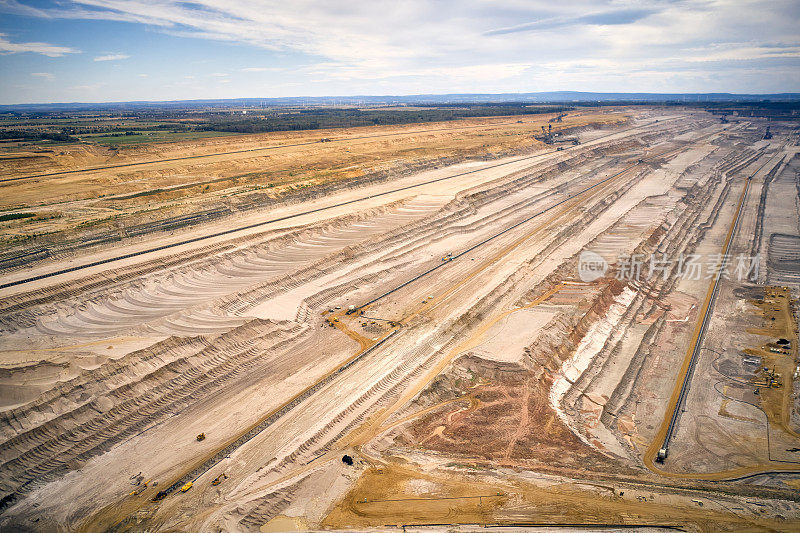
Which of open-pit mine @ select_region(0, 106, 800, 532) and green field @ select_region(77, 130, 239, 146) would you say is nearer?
open-pit mine @ select_region(0, 106, 800, 532)

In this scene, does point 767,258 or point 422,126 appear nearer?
point 767,258

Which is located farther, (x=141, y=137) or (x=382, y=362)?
(x=141, y=137)

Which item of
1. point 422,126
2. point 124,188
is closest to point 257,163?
point 124,188

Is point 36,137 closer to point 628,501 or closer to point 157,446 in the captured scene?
point 157,446

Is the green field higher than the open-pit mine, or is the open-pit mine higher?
the green field

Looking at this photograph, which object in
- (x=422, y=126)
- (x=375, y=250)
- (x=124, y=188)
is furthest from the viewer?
(x=422, y=126)

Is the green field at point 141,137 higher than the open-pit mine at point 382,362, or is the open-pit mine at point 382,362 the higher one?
the green field at point 141,137

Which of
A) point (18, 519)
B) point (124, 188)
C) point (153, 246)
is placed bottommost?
point (18, 519)

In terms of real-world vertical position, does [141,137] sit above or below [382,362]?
above
